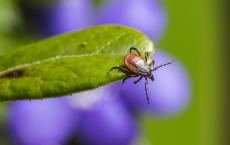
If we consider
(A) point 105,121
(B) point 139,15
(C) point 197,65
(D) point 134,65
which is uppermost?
(C) point 197,65

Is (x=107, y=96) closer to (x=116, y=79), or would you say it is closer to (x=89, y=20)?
(x=89, y=20)

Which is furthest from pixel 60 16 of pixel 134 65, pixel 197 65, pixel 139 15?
pixel 197 65

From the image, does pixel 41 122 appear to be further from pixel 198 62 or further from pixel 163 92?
pixel 198 62

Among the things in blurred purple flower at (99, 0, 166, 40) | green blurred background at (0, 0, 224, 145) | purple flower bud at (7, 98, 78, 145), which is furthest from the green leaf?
green blurred background at (0, 0, 224, 145)

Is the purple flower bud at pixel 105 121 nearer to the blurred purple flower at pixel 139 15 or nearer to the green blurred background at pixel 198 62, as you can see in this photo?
the blurred purple flower at pixel 139 15

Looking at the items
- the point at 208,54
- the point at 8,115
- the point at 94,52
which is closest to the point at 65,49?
the point at 94,52

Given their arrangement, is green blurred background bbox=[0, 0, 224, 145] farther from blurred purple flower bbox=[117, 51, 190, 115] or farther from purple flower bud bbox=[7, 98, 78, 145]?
purple flower bud bbox=[7, 98, 78, 145]
